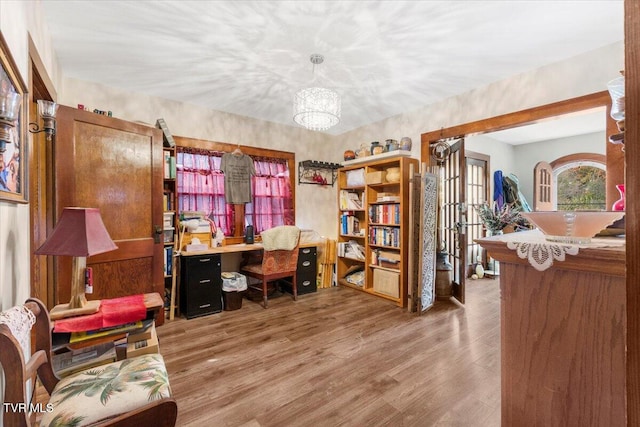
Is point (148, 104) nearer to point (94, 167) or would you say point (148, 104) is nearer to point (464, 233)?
point (94, 167)

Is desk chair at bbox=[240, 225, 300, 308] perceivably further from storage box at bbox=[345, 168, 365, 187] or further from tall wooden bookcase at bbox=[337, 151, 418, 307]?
storage box at bbox=[345, 168, 365, 187]

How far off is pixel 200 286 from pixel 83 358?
1.77 metres

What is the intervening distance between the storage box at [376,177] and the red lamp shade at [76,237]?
311 cm

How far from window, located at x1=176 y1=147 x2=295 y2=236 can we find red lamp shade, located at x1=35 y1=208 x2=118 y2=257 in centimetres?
197

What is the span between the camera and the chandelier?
2.56 m

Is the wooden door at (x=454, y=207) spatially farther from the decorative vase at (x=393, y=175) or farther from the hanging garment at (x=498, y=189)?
the hanging garment at (x=498, y=189)

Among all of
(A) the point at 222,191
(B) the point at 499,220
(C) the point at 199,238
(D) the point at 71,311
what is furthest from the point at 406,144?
(D) the point at 71,311

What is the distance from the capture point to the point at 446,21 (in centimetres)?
211

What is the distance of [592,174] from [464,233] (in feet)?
12.6

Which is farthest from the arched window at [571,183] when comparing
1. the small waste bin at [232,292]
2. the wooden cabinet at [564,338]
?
the small waste bin at [232,292]

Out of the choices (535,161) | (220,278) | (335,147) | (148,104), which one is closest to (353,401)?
(220,278)

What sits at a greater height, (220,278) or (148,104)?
(148,104)


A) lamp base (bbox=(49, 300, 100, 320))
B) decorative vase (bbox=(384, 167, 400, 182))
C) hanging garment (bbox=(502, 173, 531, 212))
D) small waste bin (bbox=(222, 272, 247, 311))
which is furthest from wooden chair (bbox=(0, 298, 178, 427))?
hanging garment (bbox=(502, 173, 531, 212))

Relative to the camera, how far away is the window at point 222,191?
3.71 m
